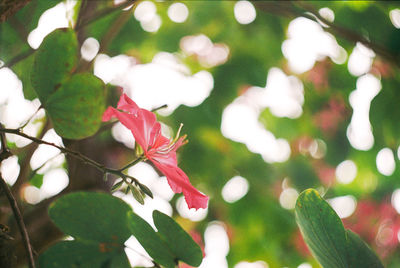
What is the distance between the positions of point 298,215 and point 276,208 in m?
1.07

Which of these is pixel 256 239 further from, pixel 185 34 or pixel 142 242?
pixel 142 242

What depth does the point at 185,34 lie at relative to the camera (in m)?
1.67

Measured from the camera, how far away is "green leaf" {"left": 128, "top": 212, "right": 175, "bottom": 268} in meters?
0.42

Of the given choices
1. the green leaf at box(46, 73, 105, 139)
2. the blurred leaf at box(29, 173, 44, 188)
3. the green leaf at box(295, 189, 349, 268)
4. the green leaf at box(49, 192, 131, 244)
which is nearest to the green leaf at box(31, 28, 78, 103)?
the green leaf at box(46, 73, 105, 139)

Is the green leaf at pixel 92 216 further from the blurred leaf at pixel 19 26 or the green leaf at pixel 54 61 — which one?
the blurred leaf at pixel 19 26

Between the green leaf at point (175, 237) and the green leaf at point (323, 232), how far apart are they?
11 centimetres

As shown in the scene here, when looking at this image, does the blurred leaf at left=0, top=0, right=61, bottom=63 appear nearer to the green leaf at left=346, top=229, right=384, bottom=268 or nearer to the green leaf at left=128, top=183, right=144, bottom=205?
the green leaf at left=128, top=183, right=144, bottom=205

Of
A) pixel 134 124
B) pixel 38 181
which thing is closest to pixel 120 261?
pixel 134 124

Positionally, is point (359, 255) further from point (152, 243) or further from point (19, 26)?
point (19, 26)

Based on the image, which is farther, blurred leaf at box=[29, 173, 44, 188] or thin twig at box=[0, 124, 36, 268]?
blurred leaf at box=[29, 173, 44, 188]

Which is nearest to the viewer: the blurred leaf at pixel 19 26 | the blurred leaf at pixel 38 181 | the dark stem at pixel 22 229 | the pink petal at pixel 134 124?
the dark stem at pixel 22 229

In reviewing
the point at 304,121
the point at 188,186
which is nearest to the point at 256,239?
the point at 304,121

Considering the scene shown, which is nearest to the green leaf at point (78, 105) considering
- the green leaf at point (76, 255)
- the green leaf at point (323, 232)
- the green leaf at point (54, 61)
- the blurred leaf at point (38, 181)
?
the green leaf at point (54, 61)

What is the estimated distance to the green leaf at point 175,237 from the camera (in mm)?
420
